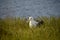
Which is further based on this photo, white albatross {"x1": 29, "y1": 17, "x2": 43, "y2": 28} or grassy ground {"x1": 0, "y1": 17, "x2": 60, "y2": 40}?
white albatross {"x1": 29, "y1": 17, "x2": 43, "y2": 28}

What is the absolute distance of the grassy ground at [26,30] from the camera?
1.83 m

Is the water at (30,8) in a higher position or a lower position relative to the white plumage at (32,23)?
higher

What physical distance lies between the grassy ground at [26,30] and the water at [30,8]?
6 centimetres

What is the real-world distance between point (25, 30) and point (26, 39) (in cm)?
15

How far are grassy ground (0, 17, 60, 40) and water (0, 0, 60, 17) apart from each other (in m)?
0.06

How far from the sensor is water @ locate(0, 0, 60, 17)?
80.9 inches

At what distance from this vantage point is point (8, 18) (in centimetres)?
204

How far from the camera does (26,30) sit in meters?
1.92

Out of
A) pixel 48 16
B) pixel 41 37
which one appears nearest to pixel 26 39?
pixel 41 37

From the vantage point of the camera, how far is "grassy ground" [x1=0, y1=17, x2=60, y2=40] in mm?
1828

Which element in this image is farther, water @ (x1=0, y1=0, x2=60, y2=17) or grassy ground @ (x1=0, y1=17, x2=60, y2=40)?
water @ (x1=0, y1=0, x2=60, y2=17)

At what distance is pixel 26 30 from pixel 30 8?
285 mm

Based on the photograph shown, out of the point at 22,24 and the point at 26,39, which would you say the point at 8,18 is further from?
the point at 26,39

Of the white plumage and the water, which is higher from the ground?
the water
